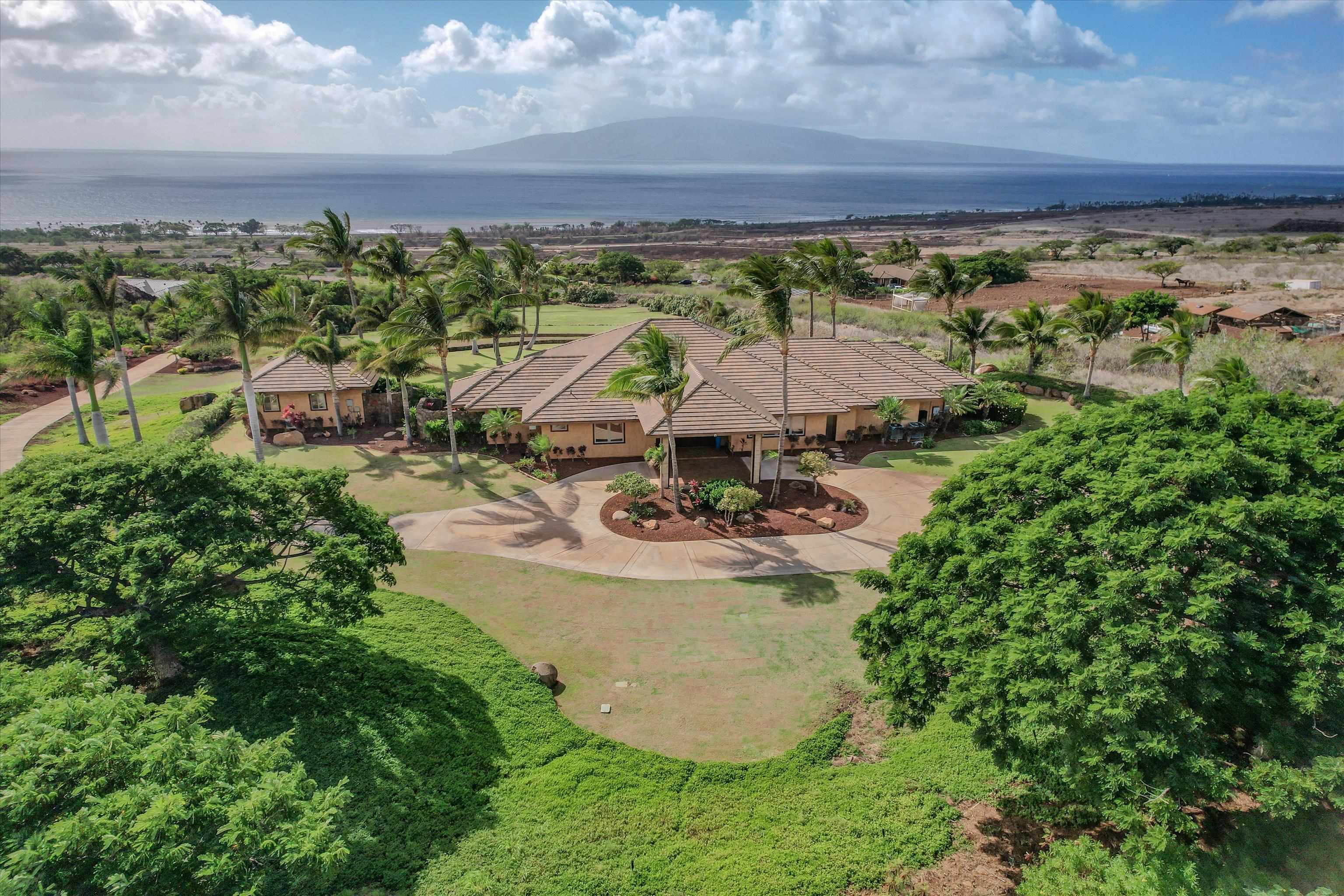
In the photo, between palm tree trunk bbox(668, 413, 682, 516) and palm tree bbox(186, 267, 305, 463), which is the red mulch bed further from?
palm tree bbox(186, 267, 305, 463)

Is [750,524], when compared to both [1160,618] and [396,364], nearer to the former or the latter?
[1160,618]

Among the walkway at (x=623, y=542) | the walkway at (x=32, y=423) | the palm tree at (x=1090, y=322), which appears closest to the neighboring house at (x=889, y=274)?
the palm tree at (x=1090, y=322)

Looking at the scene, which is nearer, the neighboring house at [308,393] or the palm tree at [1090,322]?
the neighboring house at [308,393]

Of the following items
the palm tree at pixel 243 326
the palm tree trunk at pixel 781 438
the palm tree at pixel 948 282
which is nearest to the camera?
the palm tree trunk at pixel 781 438

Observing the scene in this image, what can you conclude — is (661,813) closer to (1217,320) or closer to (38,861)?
(38,861)

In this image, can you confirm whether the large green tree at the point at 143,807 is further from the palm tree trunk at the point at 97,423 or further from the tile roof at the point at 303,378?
the tile roof at the point at 303,378

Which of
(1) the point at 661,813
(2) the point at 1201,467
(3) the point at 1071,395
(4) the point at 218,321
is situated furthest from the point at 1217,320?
(4) the point at 218,321
